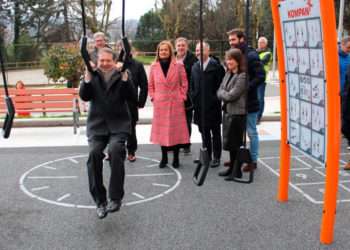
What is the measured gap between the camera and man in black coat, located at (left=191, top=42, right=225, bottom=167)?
17.4 feet

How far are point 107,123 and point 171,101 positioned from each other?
1.62 meters

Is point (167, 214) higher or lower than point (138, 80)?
lower

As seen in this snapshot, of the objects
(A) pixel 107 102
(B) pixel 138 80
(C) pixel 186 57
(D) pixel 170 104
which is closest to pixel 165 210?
(A) pixel 107 102

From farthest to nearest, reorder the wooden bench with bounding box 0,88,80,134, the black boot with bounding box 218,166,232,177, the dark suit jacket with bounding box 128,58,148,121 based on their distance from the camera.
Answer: the wooden bench with bounding box 0,88,80,134, the dark suit jacket with bounding box 128,58,148,121, the black boot with bounding box 218,166,232,177

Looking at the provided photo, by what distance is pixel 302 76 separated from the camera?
3.67 meters

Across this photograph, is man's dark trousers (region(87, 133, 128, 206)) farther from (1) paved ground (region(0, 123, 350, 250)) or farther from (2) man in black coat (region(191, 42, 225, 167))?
(2) man in black coat (region(191, 42, 225, 167))

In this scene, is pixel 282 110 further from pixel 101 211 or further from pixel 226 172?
pixel 101 211

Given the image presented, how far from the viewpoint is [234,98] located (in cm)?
479

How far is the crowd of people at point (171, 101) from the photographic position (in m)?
3.84

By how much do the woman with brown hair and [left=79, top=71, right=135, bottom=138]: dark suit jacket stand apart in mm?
1354

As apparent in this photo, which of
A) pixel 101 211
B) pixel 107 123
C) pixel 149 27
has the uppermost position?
pixel 149 27

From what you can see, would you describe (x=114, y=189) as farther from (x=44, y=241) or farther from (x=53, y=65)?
(x=53, y=65)

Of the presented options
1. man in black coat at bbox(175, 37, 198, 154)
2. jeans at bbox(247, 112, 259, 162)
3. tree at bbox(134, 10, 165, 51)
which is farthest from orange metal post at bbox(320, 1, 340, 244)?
tree at bbox(134, 10, 165, 51)

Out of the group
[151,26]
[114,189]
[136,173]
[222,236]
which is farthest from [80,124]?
[151,26]
